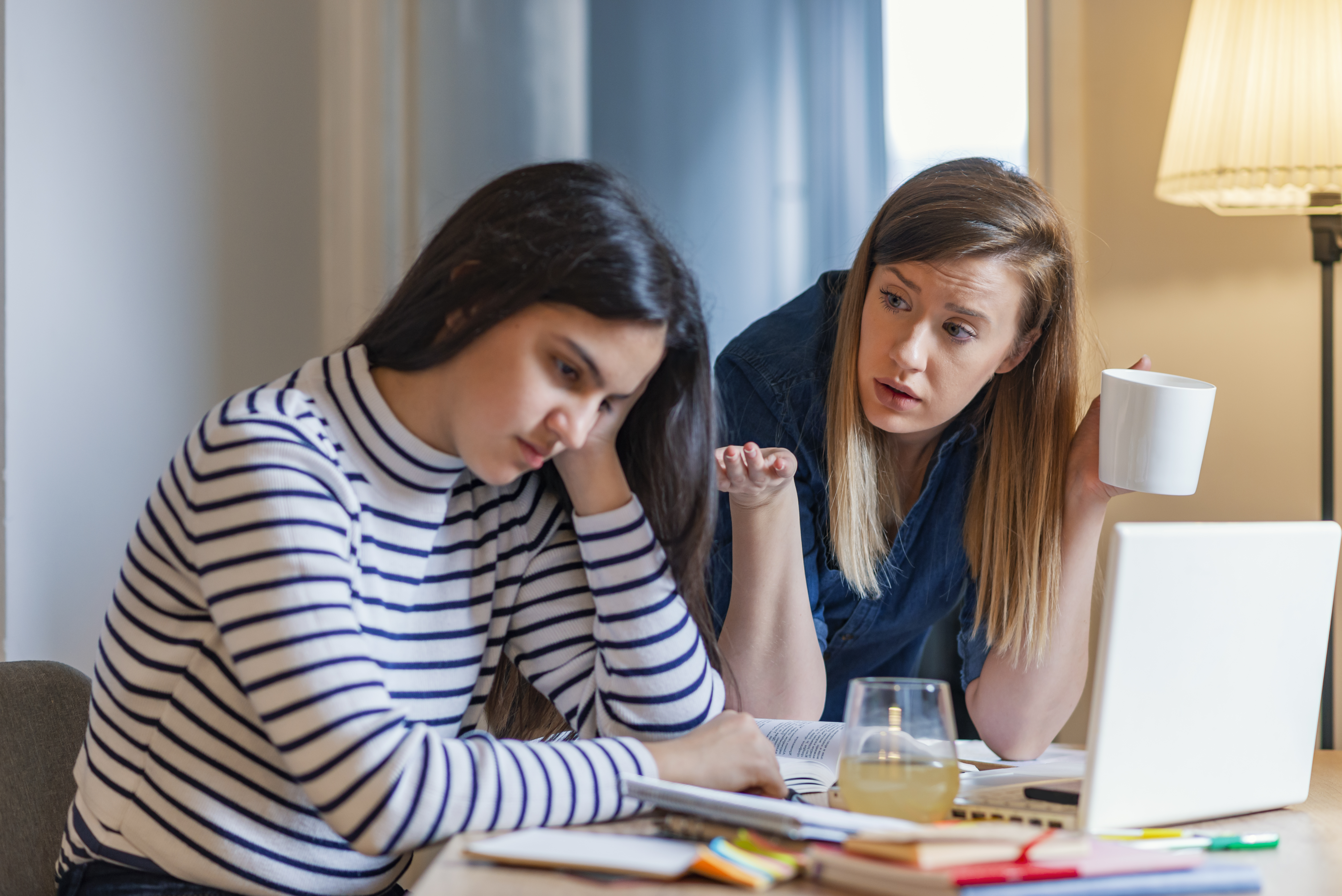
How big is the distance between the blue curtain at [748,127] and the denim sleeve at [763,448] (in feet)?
2.98

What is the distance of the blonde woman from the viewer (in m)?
1.26

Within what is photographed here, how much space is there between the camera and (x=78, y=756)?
0.96 metres

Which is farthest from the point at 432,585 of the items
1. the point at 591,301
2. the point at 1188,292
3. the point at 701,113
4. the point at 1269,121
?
the point at 701,113

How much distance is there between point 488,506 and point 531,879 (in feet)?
1.36

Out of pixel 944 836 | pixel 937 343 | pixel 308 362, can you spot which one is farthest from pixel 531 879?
pixel 937 343

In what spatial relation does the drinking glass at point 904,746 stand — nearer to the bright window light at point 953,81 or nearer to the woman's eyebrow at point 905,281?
the woman's eyebrow at point 905,281

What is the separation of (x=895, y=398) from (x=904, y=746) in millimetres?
609

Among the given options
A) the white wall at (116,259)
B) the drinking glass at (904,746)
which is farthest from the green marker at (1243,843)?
the white wall at (116,259)

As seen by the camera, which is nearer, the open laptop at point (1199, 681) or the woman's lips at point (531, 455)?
the open laptop at point (1199, 681)

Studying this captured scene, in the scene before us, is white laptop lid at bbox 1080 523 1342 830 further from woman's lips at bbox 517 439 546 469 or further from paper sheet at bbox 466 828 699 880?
woman's lips at bbox 517 439 546 469

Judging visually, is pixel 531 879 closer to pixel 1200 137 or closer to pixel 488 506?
pixel 488 506

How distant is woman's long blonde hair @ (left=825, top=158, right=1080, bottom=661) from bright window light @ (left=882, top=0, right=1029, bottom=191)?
2.97ft

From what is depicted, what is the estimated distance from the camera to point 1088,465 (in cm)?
131

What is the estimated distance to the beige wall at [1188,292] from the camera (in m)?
1.91
